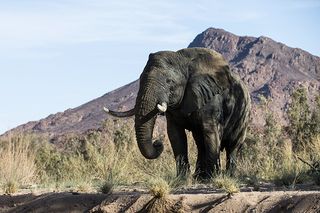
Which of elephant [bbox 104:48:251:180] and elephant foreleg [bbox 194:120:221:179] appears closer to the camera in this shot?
elephant [bbox 104:48:251:180]

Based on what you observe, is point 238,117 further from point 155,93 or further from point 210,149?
point 155,93

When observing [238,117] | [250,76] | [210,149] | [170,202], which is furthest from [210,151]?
[250,76]

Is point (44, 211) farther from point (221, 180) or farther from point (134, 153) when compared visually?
point (134, 153)

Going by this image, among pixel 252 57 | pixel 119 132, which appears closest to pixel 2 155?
pixel 119 132

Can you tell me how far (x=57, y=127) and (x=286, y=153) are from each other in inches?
3910

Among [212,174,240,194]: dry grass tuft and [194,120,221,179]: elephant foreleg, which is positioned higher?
[194,120,221,179]: elephant foreleg

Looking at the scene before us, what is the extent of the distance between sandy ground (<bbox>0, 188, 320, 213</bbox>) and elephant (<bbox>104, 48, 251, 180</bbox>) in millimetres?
2083

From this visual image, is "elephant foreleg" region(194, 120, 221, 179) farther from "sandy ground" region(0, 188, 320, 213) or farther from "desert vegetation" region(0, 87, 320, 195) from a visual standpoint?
"sandy ground" region(0, 188, 320, 213)

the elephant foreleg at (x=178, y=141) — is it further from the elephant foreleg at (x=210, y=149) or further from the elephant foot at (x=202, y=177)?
the elephant foreleg at (x=210, y=149)

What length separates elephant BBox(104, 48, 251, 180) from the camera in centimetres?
1419

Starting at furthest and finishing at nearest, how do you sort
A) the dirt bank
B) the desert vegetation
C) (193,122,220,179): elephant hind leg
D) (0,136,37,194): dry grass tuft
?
(0,136,37,194): dry grass tuft → (193,122,220,179): elephant hind leg → the desert vegetation → the dirt bank

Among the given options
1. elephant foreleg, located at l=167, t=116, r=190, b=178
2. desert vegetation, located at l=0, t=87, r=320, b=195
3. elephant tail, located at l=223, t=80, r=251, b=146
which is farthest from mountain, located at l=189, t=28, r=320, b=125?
elephant foreleg, located at l=167, t=116, r=190, b=178

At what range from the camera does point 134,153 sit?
773 inches

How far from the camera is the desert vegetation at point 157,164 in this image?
503 inches
